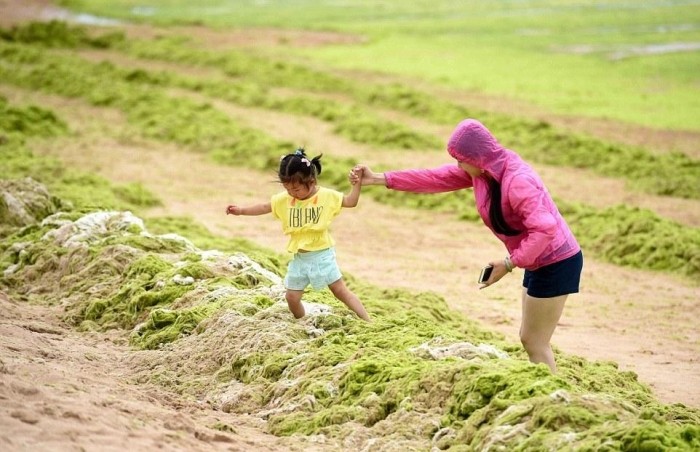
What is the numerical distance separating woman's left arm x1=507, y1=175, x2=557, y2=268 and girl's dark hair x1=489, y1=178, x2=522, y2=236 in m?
0.09

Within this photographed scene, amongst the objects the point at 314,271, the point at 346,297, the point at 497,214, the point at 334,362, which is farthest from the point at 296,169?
the point at 497,214

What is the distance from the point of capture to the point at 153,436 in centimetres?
470

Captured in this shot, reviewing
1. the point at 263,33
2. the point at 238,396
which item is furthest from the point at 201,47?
the point at 238,396

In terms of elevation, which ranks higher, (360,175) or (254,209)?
(360,175)

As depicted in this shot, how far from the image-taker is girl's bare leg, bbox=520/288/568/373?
18.4 ft

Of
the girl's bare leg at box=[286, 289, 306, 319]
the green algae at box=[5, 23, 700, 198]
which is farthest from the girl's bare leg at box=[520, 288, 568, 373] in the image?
the green algae at box=[5, 23, 700, 198]

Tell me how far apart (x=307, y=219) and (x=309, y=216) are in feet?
0.06

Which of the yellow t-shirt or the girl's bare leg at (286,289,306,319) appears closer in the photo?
the yellow t-shirt

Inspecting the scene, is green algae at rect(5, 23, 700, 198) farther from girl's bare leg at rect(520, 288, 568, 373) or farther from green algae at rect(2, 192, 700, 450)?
girl's bare leg at rect(520, 288, 568, 373)

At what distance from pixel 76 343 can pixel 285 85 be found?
43.4 ft

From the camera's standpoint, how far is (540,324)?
223 inches

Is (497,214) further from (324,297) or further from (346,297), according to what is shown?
(324,297)

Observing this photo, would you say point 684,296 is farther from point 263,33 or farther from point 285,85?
point 263,33

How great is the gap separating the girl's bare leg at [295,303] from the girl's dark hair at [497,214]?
→ 132cm
